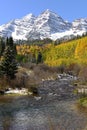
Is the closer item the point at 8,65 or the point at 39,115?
the point at 39,115

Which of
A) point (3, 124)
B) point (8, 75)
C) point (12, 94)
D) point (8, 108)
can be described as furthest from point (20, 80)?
point (3, 124)

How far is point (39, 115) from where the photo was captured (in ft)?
139

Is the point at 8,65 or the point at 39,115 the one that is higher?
the point at 8,65

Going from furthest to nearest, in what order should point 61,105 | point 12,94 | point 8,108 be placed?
1. point 12,94
2. point 61,105
3. point 8,108

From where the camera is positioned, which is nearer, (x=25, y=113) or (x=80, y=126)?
(x=80, y=126)

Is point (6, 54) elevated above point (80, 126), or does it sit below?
above

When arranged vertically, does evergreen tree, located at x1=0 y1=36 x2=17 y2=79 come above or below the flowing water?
above

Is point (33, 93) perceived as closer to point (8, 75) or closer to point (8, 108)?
point (8, 75)

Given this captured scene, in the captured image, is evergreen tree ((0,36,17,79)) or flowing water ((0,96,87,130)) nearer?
flowing water ((0,96,87,130))

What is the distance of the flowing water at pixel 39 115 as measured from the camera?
117ft

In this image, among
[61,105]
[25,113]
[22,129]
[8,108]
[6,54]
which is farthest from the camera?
[6,54]

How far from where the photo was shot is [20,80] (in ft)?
232

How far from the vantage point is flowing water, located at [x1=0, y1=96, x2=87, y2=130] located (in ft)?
117

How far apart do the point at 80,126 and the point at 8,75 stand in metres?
37.6
